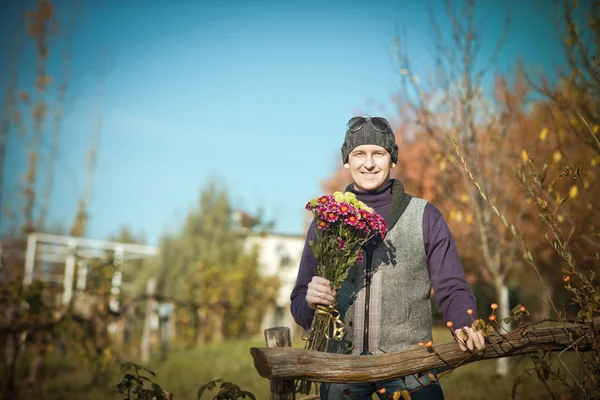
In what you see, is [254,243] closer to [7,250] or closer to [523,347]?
[7,250]

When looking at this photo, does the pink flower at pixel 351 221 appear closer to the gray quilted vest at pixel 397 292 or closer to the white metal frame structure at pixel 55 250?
the gray quilted vest at pixel 397 292

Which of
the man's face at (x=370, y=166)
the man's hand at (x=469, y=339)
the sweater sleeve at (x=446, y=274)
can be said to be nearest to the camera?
the man's hand at (x=469, y=339)

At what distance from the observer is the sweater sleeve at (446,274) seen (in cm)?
243

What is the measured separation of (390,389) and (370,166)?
113cm

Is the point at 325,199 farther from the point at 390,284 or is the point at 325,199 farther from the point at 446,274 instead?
the point at 446,274

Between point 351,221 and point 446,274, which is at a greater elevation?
point 351,221

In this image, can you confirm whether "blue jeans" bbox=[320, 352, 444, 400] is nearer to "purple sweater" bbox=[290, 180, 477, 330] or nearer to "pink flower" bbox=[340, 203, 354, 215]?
"purple sweater" bbox=[290, 180, 477, 330]

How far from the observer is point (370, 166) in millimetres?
2834

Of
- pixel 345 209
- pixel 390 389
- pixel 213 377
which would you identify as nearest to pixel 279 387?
pixel 390 389

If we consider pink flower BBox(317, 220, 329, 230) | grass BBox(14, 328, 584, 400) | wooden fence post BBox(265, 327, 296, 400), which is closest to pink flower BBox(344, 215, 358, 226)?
pink flower BBox(317, 220, 329, 230)

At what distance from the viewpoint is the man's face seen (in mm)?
→ 2848

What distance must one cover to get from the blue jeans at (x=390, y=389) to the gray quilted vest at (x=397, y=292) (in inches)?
5.7

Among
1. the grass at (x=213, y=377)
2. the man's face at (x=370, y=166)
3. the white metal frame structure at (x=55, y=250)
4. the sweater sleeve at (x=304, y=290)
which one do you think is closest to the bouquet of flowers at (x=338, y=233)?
the sweater sleeve at (x=304, y=290)

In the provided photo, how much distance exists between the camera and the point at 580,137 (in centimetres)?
525
